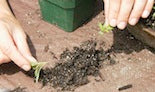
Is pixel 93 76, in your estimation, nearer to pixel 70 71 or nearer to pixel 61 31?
pixel 70 71

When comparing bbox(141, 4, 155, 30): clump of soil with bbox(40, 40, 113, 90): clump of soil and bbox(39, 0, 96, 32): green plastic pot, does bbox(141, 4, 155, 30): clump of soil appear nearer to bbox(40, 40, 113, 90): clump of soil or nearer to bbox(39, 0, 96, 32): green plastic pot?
bbox(40, 40, 113, 90): clump of soil

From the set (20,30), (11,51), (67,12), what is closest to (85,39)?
(67,12)

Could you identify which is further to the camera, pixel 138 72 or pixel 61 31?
pixel 61 31

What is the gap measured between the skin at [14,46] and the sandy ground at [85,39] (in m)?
0.12

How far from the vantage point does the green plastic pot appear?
7.30ft

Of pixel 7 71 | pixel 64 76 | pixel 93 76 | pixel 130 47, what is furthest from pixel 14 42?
pixel 130 47

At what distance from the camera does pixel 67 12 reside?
2258 mm

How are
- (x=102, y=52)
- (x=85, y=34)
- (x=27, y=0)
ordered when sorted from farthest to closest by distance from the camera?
(x=27, y=0) < (x=85, y=34) < (x=102, y=52)

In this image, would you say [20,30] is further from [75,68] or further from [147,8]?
[147,8]

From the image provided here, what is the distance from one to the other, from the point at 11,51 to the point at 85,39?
20.8 inches

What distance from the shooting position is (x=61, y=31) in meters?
2.36

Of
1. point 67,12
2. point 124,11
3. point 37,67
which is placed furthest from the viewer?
point 67,12

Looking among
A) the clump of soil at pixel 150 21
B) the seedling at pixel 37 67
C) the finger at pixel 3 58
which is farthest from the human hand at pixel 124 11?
the finger at pixel 3 58

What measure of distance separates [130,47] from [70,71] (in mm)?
438
